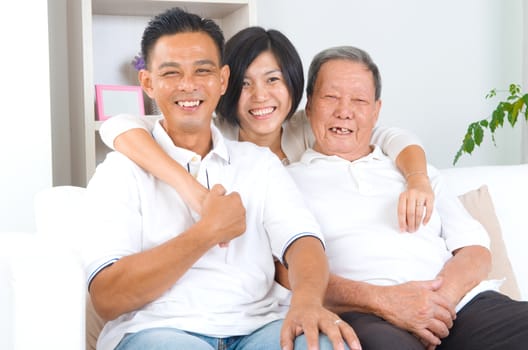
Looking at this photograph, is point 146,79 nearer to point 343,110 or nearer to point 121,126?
point 121,126

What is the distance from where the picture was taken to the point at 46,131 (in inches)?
101

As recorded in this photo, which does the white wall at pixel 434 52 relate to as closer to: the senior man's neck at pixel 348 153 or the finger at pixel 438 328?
the senior man's neck at pixel 348 153

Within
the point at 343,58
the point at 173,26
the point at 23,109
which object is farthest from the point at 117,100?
the point at 173,26

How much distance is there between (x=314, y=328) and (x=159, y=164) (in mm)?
528

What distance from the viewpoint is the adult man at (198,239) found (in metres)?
1.63

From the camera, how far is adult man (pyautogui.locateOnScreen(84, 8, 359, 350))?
5.34 feet

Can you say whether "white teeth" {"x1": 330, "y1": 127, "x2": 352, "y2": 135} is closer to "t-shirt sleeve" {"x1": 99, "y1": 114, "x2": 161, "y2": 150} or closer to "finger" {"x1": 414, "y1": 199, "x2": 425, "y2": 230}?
"finger" {"x1": 414, "y1": 199, "x2": 425, "y2": 230}

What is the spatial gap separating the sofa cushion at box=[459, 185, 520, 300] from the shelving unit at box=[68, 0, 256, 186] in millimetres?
1351

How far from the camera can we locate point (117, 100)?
3.28 m

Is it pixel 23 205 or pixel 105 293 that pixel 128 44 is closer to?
pixel 23 205

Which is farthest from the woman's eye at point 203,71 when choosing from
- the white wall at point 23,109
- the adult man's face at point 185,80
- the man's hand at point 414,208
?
the white wall at point 23,109

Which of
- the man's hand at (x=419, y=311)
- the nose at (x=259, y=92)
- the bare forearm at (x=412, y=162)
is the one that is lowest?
the man's hand at (x=419, y=311)

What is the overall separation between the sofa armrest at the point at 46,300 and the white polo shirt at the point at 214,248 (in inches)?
12.0

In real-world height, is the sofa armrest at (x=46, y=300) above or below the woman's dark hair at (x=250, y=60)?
below
